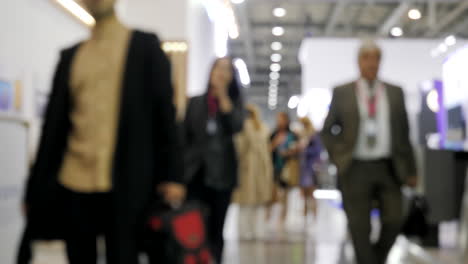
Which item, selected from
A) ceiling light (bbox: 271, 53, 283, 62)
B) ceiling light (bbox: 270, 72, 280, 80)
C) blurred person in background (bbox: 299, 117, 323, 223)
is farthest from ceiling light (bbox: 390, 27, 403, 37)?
blurred person in background (bbox: 299, 117, 323, 223)

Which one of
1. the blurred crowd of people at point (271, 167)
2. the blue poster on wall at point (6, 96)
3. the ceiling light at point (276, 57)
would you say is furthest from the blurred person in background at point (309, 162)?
the ceiling light at point (276, 57)

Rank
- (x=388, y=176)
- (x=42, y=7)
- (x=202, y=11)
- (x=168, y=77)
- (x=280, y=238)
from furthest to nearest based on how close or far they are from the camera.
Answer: (x=202, y=11) < (x=280, y=238) < (x=42, y=7) < (x=388, y=176) < (x=168, y=77)

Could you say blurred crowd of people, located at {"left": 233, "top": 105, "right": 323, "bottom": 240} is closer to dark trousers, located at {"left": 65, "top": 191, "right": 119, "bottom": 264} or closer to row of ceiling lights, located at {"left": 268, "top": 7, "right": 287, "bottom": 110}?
dark trousers, located at {"left": 65, "top": 191, "right": 119, "bottom": 264}

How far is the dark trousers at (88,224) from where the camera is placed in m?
2.13

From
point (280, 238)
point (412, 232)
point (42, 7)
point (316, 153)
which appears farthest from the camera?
point (316, 153)

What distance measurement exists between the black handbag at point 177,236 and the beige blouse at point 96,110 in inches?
8.2

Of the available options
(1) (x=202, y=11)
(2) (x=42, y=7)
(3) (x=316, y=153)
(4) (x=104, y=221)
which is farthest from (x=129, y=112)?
(1) (x=202, y=11)

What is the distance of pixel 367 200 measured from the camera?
3.71 metres

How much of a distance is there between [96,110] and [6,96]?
1809 mm

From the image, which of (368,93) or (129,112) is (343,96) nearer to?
(368,93)

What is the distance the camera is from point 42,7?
4949 millimetres

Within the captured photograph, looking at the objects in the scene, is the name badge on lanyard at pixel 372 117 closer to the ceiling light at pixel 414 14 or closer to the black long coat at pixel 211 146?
the black long coat at pixel 211 146

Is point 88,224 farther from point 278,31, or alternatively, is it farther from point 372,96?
point 278,31

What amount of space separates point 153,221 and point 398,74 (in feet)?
49.2
